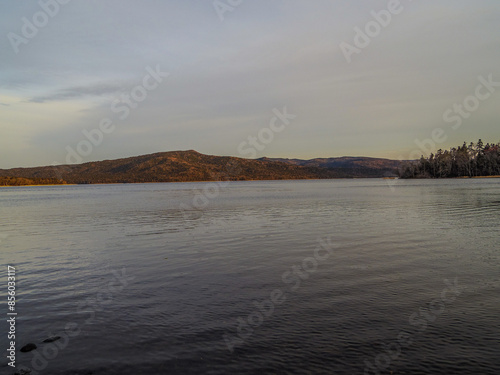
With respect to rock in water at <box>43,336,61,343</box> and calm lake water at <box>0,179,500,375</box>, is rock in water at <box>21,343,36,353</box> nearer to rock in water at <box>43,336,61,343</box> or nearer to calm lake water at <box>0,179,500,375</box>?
calm lake water at <box>0,179,500,375</box>

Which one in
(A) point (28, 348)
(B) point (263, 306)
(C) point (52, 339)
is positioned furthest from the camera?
(B) point (263, 306)

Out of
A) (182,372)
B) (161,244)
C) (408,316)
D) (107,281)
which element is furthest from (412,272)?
(161,244)

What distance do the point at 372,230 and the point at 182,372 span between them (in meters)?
24.0

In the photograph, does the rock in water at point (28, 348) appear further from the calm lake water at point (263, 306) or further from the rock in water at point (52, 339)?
the rock in water at point (52, 339)

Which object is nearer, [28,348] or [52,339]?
[28,348]

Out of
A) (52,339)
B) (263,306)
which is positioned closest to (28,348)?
(52,339)

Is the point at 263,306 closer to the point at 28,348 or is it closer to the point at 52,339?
the point at 52,339

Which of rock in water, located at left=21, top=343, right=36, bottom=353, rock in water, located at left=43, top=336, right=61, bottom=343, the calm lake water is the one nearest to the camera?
the calm lake water

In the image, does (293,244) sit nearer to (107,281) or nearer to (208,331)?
(107,281)

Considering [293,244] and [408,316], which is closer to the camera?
[408,316]

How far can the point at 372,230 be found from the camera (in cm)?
2927

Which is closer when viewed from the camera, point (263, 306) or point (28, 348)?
point (28, 348)

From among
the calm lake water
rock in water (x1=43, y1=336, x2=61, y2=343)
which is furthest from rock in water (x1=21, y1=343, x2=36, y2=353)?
rock in water (x1=43, y1=336, x2=61, y2=343)

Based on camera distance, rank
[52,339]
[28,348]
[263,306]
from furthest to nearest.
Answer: [263,306], [52,339], [28,348]
